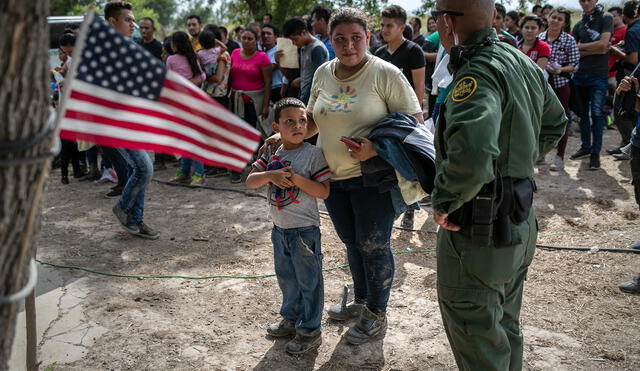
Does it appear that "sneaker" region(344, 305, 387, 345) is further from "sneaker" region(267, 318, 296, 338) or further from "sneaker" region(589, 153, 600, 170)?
"sneaker" region(589, 153, 600, 170)

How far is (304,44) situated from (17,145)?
506 centimetres

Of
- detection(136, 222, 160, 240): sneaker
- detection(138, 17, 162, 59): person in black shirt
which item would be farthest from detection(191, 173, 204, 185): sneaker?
detection(138, 17, 162, 59): person in black shirt

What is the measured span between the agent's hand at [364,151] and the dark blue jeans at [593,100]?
6027mm

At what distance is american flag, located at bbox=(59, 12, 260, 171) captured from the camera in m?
1.94

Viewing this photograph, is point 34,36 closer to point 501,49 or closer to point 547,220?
point 501,49

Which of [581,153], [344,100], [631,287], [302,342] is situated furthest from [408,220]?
[581,153]

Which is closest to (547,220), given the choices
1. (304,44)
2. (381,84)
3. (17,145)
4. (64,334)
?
(304,44)

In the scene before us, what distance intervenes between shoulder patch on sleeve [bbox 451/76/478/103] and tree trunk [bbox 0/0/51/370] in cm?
158

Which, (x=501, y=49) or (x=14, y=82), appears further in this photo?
(x=501, y=49)

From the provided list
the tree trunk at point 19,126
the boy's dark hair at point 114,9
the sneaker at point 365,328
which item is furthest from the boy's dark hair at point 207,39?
the tree trunk at point 19,126

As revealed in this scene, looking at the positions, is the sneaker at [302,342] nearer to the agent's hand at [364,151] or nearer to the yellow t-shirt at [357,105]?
the yellow t-shirt at [357,105]

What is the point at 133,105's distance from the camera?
6.62 feet

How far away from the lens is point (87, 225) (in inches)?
241

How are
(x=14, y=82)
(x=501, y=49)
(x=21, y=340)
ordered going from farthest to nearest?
(x=21, y=340), (x=501, y=49), (x=14, y=82)
